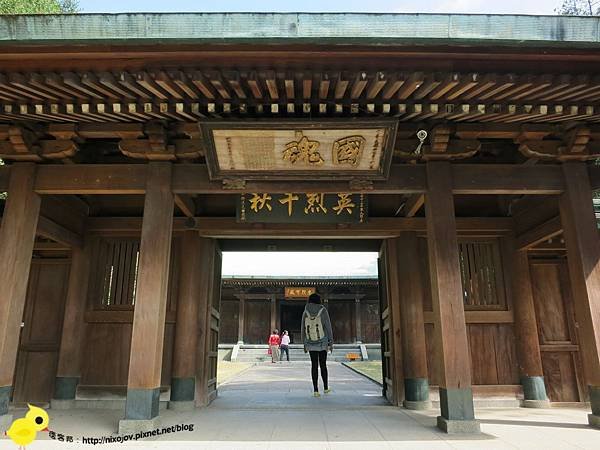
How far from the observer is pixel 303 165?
5820 millimetres

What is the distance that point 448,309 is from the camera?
545 centimetres

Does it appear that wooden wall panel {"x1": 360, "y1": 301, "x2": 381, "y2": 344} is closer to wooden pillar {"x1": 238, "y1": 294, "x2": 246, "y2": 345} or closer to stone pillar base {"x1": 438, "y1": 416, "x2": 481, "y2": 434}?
wooden pillar {"x1": 238, "y1": 294, "x2": 246, "y2": 345}

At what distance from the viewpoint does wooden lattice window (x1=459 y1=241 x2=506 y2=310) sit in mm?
7864

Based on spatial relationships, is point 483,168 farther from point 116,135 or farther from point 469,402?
point 116,135

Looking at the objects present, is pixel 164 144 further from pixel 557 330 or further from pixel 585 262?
pixel 557 330

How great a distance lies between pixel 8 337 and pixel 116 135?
3073mm

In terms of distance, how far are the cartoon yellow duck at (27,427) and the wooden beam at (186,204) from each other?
191 inches

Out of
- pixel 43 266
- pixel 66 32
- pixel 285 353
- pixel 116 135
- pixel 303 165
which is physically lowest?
pixel 285 353

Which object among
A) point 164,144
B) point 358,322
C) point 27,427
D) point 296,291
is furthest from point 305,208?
point 358,322

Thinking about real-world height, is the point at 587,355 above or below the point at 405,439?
above

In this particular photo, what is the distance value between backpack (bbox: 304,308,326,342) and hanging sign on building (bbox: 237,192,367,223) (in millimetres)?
2570

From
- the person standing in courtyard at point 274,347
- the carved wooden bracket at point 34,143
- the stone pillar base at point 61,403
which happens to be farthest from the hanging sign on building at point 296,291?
the carved wooden bracket at point 34,143

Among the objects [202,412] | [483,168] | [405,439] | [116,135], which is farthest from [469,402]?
[116,135]

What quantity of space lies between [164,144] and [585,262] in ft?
20.0
